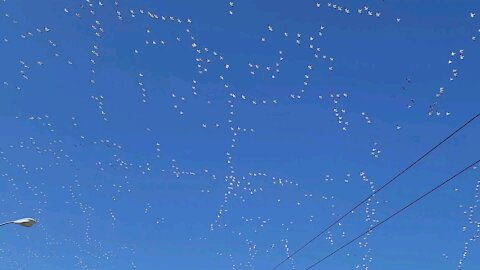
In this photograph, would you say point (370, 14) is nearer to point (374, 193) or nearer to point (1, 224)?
point (374, 193)

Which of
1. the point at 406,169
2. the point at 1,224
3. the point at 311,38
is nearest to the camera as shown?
the point at 406,169

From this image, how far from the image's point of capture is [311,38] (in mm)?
11094

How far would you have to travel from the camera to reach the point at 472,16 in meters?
10.7

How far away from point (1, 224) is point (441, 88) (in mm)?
9155

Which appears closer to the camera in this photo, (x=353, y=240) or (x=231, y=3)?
(x=231, y=3)

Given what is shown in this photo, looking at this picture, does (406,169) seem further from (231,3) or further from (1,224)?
(1,224)

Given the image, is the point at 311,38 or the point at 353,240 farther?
the point at 353,240

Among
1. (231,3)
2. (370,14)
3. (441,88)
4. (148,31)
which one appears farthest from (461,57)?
(148,31)

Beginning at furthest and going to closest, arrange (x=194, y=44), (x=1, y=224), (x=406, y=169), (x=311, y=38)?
(x=194, y=44)
(x=311, y=38)
(x=1, y=224)
(x=406, y=169)

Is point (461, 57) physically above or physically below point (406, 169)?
above

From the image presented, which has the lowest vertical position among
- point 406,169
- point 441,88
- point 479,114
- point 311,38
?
point 479,114

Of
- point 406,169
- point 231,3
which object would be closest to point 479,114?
point 406,169

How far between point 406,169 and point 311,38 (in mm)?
3462

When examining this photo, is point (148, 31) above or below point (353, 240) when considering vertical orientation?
above
